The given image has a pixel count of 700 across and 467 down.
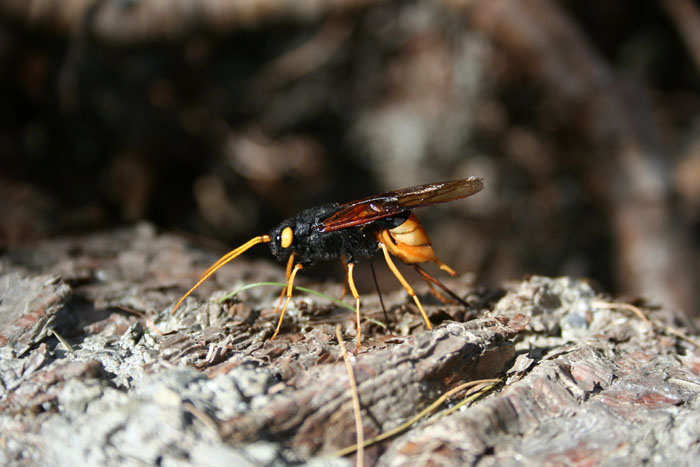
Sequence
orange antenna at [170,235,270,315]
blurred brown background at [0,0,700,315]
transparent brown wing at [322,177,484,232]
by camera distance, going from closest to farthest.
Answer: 1. orange antenna at [170,235,270,315]
2. transparent brown wing at [322,177,484,232]
3. blurred brown background at [0,0,700,315]

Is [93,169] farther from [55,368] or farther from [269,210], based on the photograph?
[55,368]

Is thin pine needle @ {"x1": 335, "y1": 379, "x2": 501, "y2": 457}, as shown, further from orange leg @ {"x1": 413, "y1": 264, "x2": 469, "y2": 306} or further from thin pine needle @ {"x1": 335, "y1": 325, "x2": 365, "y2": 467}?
orange leg @ {"x1": 413, "y1": 264, "x2": 469, "y2": 306}

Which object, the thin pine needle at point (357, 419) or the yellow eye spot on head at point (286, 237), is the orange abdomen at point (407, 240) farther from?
the thin pine needle at point (357, 419)

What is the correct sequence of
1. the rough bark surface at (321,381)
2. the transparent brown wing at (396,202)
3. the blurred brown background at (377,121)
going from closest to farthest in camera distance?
1. the rough bark surface at (321,381)
2. the transparent brown wing at (396,202)
3. the blurred brown background at (377,121)

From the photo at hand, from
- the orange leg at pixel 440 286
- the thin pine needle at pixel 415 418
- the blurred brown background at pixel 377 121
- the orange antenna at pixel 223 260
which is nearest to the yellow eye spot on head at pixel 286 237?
the orange antenna at pixel 223 260

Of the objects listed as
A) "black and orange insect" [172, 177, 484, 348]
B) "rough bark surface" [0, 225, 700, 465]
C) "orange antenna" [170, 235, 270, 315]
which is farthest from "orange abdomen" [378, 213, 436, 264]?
"orange antenna" [170, 235, 270, 315]

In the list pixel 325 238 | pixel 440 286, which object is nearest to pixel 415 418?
pixel 440 286
